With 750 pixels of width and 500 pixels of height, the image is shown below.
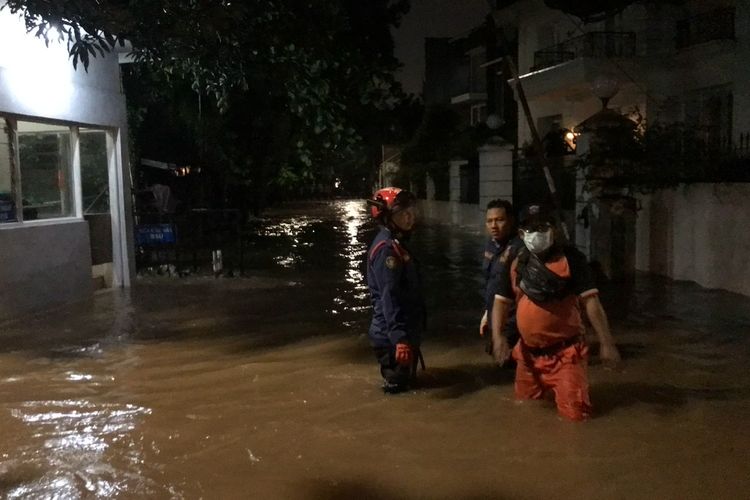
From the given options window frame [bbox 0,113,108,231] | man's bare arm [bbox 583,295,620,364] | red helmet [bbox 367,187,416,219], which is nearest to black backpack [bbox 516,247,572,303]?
man's bare arm [bbox 583,295,620,364]

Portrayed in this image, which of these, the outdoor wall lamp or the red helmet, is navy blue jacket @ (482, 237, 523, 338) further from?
the outdoor wall lamp

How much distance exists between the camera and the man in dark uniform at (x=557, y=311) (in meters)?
5.48

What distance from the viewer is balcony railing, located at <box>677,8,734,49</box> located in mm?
17281

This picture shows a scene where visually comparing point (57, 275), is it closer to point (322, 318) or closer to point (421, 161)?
point (322, 318)

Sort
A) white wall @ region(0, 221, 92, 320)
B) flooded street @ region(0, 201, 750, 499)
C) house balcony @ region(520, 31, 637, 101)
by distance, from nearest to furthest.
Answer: flooded street @ region(0, 201, 750, 499) < white wall @ region(0, 221, 92, 320) < house balcony @ region(520, 31, 637, 101)

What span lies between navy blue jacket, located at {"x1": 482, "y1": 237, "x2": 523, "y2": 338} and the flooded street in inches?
20.5

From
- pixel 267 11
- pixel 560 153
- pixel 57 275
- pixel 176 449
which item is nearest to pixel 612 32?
pixel 560 153

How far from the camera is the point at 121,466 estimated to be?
16.7 feet

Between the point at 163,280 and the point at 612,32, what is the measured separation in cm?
1229

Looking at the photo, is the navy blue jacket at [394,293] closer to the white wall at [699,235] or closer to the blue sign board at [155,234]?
the white wall at [699,235]

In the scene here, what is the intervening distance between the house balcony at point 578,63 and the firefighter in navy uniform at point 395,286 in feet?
43.5

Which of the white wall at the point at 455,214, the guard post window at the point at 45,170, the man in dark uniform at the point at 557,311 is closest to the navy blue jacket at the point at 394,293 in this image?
the man in dark uniform at the point at 557,311

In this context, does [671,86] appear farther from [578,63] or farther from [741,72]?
[741,72]

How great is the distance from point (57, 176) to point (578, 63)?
1263 centimetres
